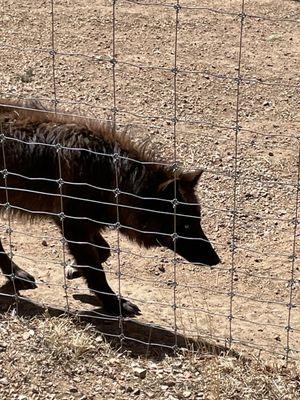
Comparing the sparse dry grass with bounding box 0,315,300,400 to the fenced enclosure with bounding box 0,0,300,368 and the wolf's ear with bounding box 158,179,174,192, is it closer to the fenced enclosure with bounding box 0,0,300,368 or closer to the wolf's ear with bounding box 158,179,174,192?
the fenced enclosure with bounding box 0,0,300,368

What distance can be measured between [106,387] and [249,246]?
9.78 ft

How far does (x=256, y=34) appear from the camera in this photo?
1245 centimetres

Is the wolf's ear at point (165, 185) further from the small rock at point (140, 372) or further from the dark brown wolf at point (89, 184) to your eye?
the small rock at point (140, 372)

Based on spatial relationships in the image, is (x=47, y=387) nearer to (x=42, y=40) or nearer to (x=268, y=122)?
(x=268, y=122)

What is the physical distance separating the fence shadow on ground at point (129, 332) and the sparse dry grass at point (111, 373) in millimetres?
100

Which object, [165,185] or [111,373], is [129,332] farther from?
[165,185]

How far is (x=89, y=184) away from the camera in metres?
6.44

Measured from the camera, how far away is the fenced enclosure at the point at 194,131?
254 inches

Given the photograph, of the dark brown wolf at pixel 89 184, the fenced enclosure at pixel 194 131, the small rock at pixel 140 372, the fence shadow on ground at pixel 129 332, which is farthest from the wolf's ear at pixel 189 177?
the small rock at pixel 140 372

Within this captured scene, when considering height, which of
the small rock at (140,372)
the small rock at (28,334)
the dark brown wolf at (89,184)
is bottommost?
the small rock at (140,372)

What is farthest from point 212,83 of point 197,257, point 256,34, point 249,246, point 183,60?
point 197,257

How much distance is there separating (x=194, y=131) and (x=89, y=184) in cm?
352

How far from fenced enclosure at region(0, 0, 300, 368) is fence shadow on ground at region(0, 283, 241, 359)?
0.11ft

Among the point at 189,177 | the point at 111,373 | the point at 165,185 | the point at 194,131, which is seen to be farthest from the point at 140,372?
the point at 194,131
